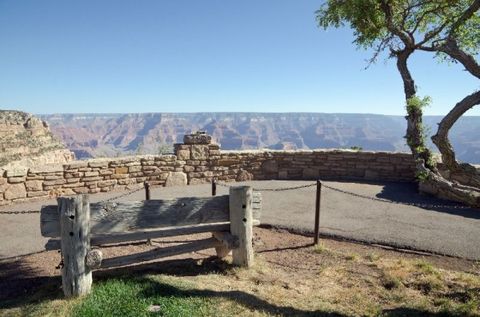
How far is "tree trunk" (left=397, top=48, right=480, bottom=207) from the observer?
4.80 meters

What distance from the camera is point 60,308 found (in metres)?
4.61

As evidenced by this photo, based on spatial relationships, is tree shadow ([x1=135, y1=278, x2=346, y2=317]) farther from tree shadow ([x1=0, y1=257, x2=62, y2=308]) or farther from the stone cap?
the stone cap

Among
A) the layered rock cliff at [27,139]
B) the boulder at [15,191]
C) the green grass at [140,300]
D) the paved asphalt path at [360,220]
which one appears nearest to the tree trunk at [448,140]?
the paved asphalt path at [360,220]

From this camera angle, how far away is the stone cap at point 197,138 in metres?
12.5

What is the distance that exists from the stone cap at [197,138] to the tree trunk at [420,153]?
24.8ft

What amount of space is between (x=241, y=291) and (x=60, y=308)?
2.27 meters

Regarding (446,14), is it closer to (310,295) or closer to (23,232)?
(310,295)

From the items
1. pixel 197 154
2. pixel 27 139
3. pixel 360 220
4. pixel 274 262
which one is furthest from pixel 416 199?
pixel 27 139

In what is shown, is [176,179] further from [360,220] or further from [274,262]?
[274,262]

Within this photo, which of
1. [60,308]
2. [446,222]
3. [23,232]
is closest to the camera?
[60,308]

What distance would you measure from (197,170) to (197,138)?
41.4 inches

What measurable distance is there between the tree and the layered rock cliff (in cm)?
5749

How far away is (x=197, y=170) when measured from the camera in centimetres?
1265

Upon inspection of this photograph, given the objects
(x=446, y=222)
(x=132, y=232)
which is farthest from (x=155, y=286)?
(x=446, y=222)
